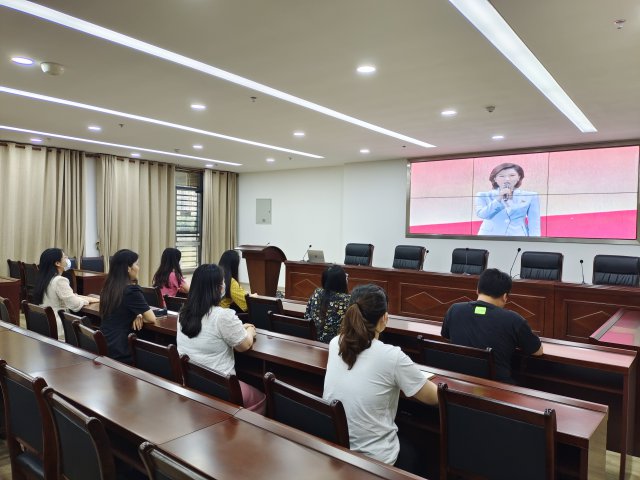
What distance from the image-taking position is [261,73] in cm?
377

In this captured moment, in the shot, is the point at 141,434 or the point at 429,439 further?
the point at 429,439

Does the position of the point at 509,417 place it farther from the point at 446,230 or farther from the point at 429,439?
the point at 446,230

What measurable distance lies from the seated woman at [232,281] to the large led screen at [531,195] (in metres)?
5.05

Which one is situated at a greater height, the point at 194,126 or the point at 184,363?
the point at 194,126

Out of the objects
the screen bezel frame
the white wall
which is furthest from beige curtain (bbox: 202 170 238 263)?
the screen bezel frame

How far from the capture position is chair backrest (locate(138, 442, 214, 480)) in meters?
0.94

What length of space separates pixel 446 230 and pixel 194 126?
461 centimetres

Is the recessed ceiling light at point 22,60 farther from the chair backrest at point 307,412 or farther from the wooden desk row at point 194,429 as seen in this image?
the chair backrest at point 307,412

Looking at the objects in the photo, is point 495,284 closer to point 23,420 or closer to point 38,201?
point 23,420

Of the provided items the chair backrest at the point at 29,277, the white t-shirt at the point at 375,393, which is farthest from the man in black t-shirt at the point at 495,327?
the chair backrest at the point at 29,277

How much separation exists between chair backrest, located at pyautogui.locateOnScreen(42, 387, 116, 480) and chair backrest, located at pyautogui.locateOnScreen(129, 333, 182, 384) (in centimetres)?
57

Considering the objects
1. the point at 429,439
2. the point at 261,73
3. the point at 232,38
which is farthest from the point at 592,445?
the point at 261,73

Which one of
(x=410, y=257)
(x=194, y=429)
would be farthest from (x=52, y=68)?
(x=410, y=257)

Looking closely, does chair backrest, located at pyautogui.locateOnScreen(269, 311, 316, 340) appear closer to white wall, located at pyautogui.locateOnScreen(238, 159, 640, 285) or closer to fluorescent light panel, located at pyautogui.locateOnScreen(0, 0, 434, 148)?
fluorescent light panel, located at pyautogui.locateOnScreen(0, 0, 434, 148)
